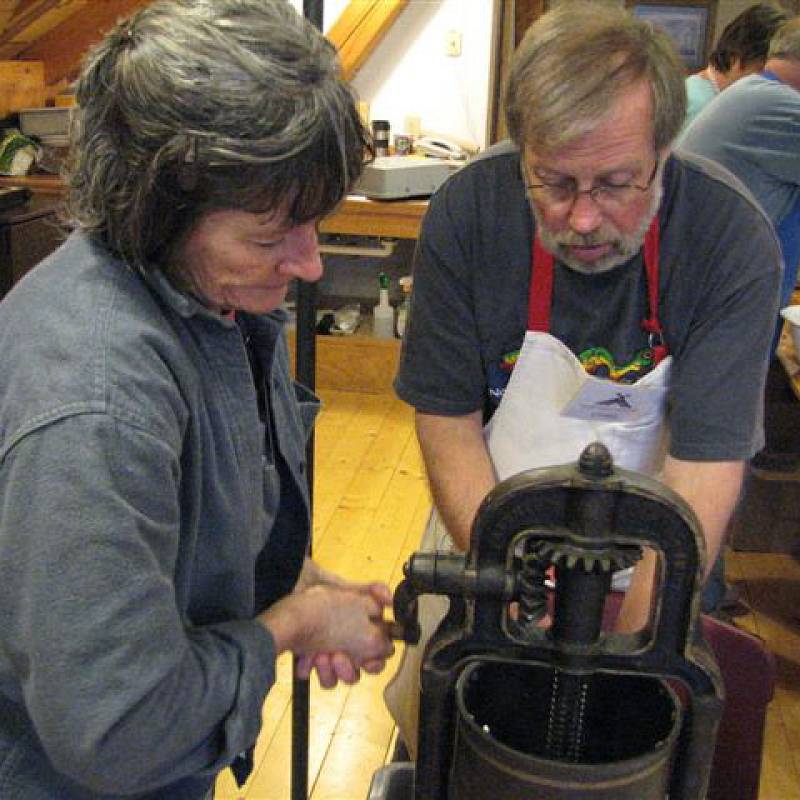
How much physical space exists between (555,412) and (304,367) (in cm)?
36

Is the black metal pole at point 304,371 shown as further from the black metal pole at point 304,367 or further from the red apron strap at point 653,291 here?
the red apron strap at point 653,291

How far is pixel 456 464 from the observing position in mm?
1420

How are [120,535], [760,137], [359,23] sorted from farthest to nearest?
[359,23], [760,137], [120,535]

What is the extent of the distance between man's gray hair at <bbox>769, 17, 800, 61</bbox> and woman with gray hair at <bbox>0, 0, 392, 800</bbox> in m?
1.93

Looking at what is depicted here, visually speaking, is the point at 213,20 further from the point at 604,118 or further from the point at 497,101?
the point at 497,101

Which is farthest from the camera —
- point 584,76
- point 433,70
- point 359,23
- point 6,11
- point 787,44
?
point 433,70

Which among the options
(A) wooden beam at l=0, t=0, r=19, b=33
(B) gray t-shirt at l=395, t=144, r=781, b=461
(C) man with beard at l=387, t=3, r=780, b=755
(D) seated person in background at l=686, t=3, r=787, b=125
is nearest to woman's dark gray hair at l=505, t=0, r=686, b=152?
(C) man with beard at l=387, t=3, r=780, b=755

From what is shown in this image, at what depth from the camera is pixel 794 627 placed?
8.63ft

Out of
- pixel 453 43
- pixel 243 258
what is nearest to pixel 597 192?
pixel 243 258

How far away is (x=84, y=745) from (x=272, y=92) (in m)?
0.49

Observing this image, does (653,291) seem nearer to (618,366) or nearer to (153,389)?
(618,366)

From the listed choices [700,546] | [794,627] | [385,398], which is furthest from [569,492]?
[385,398]

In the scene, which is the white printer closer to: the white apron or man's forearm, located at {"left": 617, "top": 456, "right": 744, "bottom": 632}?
the white apron

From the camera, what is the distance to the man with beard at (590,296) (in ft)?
3.92
